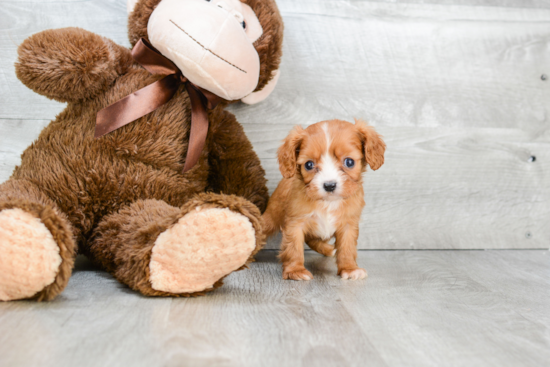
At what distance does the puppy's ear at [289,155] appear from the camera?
5.03 ft

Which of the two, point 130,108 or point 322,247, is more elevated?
point 130,108

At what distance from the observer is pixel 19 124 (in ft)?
6.26

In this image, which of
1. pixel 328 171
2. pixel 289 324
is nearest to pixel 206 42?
pixel 328 171

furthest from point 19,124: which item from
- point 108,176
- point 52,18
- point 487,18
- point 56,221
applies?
point 487,18

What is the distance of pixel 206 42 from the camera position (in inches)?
53.2

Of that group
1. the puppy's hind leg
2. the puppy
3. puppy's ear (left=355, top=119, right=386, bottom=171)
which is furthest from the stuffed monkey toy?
the puppy's hind leg

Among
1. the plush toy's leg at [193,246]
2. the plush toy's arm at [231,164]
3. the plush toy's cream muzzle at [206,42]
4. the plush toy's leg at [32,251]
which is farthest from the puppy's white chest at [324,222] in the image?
the plush toy's leg at [32,251]

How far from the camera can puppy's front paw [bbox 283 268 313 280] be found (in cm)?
157

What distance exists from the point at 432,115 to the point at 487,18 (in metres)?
0.52

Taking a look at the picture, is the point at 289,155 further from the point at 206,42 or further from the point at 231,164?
the point at 206,42

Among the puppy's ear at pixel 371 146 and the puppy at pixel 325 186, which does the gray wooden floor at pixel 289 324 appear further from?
the puppy's ear at pixel 371 146

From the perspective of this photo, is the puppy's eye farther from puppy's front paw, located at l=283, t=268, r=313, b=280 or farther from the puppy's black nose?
puppy's front paw, located at l=283, t=268, r=313, b=280

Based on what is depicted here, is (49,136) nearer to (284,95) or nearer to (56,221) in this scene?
(56,221)

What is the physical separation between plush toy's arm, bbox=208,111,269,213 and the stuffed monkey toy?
48 mm
